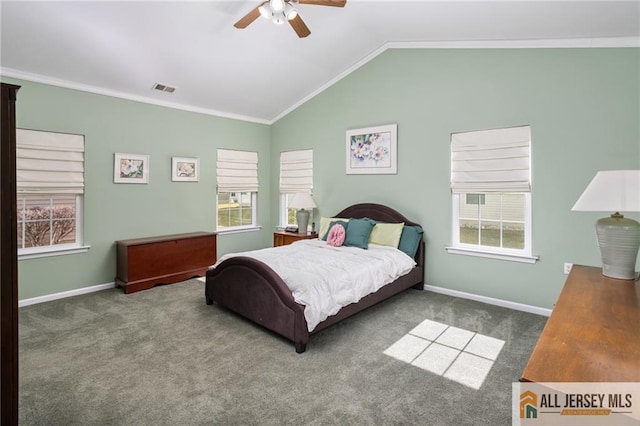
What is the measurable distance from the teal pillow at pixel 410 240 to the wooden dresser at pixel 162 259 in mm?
2874

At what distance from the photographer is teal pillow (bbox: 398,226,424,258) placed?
14.0ft

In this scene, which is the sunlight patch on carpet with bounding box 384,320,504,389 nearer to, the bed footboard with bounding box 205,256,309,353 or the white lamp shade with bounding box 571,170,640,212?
the bed footboard with bounding box 205,256,309,353

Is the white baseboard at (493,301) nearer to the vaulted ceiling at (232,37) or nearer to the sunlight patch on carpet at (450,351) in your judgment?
the sunlight patch on carpet at (450,351)

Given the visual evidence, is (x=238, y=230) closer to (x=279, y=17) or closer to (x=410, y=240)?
(x=410, y=240)

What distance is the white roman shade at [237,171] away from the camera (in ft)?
19.0

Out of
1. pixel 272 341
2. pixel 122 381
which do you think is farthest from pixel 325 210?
pixel 122 381

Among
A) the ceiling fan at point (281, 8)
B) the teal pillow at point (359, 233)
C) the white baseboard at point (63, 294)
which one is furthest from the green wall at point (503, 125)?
the white baseboard at point (63, 294)

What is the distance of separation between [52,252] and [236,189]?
2765 millimetres

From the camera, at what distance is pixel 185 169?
5273mm

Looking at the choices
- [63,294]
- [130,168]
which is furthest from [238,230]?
[63,294]

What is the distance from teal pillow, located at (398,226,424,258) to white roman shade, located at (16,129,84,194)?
13.6 feet

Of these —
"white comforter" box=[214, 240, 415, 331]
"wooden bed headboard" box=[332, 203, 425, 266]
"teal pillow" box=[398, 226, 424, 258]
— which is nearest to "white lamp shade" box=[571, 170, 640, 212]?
"white comforter" box=[214, 240, 415, 331]

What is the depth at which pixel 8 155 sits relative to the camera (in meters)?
1.36

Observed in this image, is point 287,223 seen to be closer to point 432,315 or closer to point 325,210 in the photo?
point 325,210
